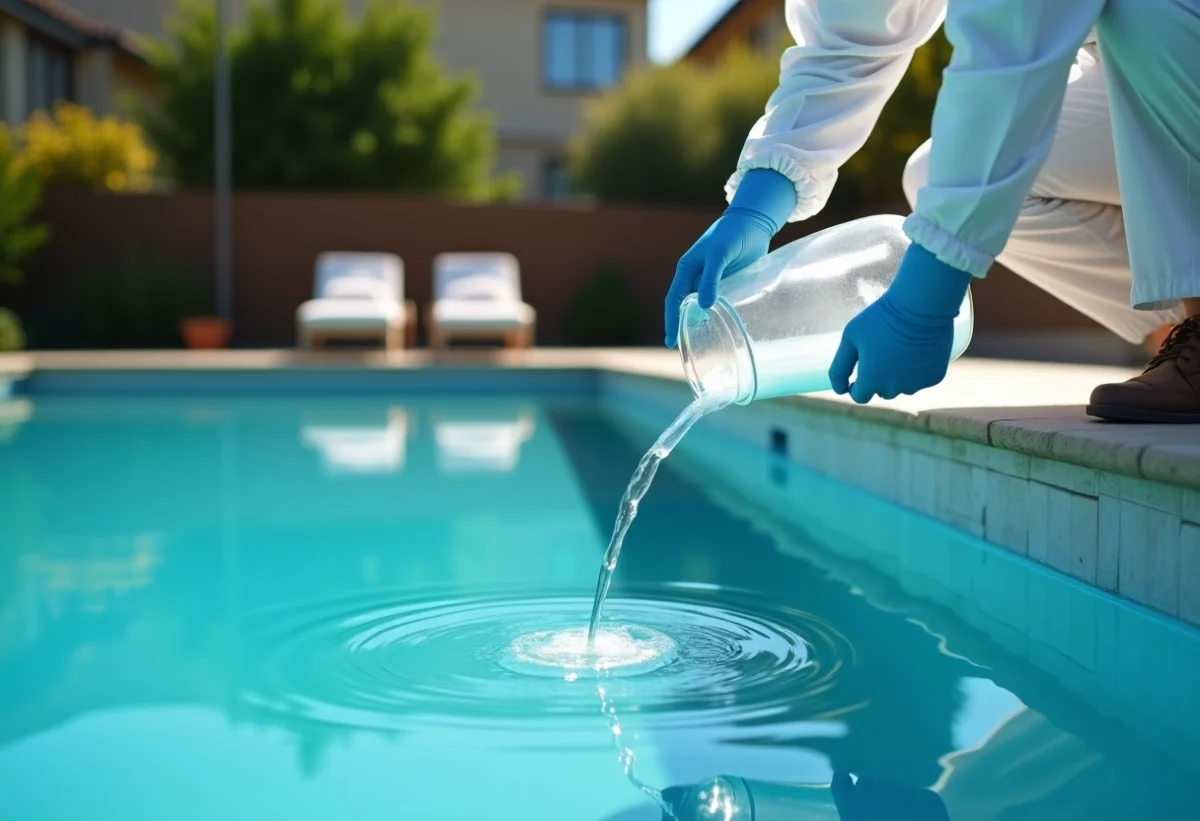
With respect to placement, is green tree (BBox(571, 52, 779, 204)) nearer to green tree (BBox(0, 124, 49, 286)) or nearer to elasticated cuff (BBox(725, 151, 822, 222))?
green tree (BBox(0, 124, 49, 286))

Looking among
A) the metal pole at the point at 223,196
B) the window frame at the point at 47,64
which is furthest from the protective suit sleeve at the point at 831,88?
the window frame at the point at 47,64

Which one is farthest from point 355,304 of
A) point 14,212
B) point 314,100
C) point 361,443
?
point 314,100

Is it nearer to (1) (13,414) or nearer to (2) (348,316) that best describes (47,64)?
(2) (348,316)

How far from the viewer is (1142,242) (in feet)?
8.81

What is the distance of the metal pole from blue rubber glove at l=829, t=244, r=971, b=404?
11635 millimetres

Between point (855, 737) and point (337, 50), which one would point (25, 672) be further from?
point (337, 50)

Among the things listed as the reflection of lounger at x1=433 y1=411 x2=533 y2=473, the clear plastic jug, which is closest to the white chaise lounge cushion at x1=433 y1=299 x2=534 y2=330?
the reflection of lounger at x1=433 y1=411 x2=533 y2=473

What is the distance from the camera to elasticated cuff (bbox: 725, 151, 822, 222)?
2482 millimetres

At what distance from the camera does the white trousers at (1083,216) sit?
321 centimetres

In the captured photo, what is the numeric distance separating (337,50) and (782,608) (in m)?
14.8

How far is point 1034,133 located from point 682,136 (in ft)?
46.0

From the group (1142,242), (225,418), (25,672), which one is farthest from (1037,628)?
(225,418)

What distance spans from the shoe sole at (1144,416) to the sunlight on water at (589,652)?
107 centimetres

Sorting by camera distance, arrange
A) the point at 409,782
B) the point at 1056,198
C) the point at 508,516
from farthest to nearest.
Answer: the point at 508,516
the point at 1056,198
the point at 409,782
